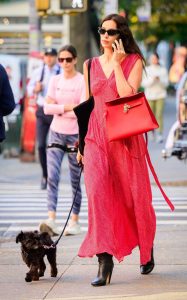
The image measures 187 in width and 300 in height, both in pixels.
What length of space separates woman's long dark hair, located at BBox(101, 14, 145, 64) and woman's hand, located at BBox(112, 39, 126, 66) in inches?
2.6

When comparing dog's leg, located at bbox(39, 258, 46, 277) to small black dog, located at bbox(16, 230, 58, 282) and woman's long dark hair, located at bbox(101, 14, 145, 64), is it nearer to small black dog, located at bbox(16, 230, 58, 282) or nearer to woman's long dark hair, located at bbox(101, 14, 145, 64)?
small black dog, located at bbox(16, 230, 58, 282)

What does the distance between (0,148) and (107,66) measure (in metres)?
14.6

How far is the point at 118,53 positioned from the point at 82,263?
1828mm

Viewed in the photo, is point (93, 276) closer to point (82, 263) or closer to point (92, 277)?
point (92, 277)

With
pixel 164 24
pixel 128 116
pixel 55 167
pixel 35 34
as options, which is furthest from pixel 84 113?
pixel 164 24

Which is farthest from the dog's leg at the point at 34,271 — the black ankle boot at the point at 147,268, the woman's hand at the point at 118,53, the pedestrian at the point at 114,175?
the woman's hand at the point at 118,53

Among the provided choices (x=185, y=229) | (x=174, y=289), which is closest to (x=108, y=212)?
(x=174, y=289)

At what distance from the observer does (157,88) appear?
85.0 feet

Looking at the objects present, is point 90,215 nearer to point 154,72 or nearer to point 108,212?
point 108,212

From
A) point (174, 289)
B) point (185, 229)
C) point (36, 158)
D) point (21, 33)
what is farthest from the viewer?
point (21, 33)

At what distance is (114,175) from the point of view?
843 centimetres

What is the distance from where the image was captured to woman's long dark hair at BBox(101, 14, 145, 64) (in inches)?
336

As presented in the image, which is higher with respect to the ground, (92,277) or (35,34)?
(92,277)

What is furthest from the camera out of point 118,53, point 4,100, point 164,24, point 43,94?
point 164,24
